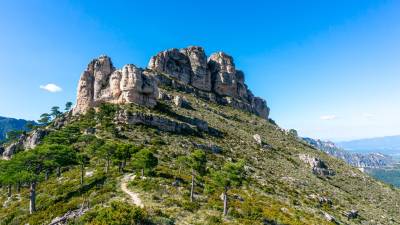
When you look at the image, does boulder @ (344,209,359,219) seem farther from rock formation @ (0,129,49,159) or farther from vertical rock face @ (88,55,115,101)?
vertical rock face @ (88,55,115,101)

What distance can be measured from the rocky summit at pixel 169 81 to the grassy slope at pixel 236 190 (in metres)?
10.3

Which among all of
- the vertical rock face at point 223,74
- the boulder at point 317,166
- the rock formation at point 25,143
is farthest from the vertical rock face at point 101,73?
the boulder at point 317,166

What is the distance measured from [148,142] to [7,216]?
39532 mm

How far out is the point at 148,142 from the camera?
74750mm

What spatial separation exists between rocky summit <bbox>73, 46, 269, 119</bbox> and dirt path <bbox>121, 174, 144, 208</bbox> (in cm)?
5395

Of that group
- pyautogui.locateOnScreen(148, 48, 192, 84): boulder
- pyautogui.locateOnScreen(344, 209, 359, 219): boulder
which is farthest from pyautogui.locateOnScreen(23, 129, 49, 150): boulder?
pyautogui.locateOnScreen(344, 209, 359, 219): boulder

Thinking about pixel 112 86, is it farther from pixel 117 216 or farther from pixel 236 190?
pixel 117 216

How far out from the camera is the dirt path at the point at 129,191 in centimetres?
3572

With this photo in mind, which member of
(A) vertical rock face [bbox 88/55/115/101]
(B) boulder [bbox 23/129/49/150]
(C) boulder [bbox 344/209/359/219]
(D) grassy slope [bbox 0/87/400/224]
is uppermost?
(A) vertical rock face [bbox 88/55/115/101]

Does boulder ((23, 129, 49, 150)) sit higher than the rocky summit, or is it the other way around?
the rocky summit

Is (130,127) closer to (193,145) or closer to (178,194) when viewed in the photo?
(193,145)

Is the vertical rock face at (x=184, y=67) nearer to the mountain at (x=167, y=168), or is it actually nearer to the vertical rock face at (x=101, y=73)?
the mountain at (x=167, y=168)

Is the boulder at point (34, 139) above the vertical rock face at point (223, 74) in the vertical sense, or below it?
below

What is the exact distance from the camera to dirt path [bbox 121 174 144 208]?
35719 mm
